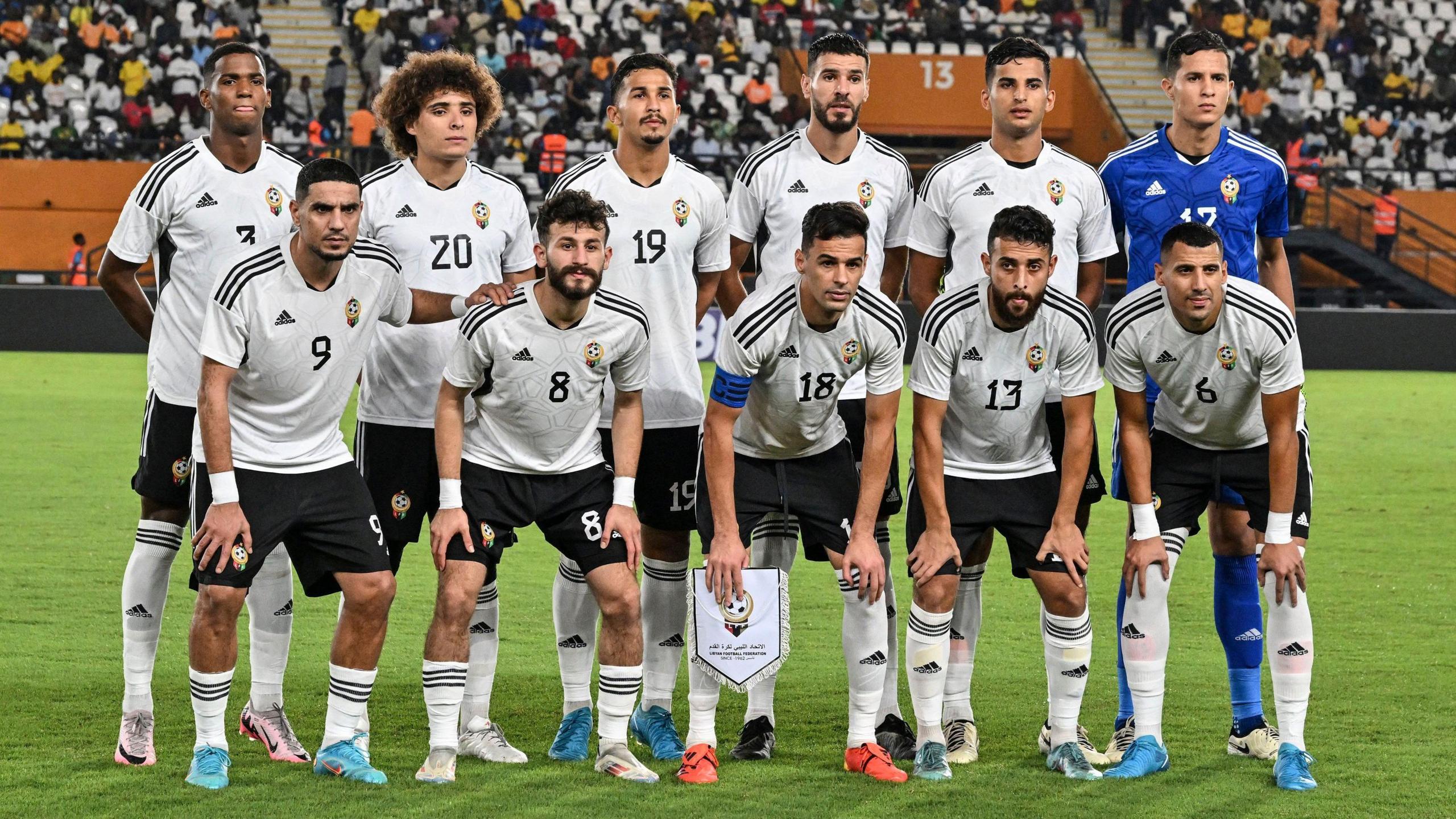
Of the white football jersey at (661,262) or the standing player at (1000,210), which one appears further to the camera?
the white football jersey at (661,262)

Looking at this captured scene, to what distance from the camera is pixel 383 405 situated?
5.48 metres

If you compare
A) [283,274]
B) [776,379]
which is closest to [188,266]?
[283,274]

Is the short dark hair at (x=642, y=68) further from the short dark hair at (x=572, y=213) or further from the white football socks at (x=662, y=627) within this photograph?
the white football socks at (x=662, y=627)

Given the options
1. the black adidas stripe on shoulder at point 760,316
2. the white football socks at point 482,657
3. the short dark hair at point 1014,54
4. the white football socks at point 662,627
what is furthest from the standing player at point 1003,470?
the white football socks at point 482,657

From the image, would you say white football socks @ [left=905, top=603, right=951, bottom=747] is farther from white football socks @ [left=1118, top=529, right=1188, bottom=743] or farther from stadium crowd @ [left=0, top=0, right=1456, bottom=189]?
stadium crowd @ [left=0, top=0, right=1456, bottom=189]

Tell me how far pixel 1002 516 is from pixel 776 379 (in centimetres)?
86

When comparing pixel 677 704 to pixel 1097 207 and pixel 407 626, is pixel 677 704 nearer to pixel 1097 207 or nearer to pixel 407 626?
pixel 407 626

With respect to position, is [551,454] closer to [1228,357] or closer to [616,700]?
[616,700]

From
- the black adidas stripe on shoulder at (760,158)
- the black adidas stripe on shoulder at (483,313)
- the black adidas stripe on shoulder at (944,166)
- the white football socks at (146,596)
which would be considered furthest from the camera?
the black adidas stripe on shoulder at (760,158)

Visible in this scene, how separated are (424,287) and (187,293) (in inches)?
30.8

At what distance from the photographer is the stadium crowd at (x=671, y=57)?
23797mm

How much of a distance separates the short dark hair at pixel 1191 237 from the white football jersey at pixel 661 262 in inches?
61.2

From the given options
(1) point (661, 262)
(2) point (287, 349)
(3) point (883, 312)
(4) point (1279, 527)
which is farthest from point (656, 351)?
(4) point (1279, 527)

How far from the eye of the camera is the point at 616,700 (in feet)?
16.8
